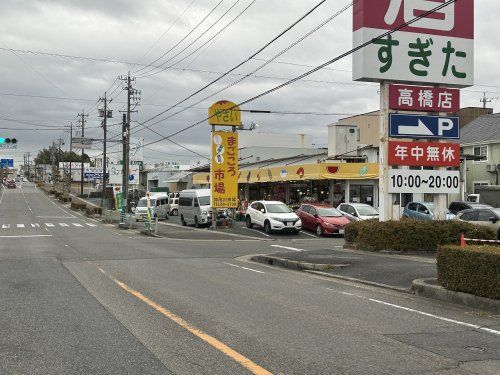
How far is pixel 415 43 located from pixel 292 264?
30.7 ft

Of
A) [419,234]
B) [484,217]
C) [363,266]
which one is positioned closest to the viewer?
[363,266]

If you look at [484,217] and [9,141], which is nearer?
[484,217]

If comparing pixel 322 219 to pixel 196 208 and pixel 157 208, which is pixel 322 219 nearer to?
pixel 196 208

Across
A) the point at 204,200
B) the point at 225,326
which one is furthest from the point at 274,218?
the point at 225,326

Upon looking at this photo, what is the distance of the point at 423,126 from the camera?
61.8 ft

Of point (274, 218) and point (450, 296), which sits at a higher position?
point (274, 218)

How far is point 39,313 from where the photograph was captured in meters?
7.99

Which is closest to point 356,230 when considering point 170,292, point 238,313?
point 170,292

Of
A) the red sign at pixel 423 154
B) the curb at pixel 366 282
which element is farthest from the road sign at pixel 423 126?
the curb at pixel 366 282

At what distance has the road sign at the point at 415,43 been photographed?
59.8ft

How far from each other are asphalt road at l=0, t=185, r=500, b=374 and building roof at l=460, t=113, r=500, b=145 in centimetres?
3177

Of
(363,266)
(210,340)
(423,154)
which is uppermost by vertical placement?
(423,154)

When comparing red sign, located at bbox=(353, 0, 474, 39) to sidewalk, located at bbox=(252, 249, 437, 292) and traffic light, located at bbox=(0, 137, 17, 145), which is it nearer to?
sidewalk, located at bbox=(252, 249, 437, 292)

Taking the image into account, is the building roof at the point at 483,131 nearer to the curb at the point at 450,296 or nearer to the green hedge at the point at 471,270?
the curb at the point at 450,296
